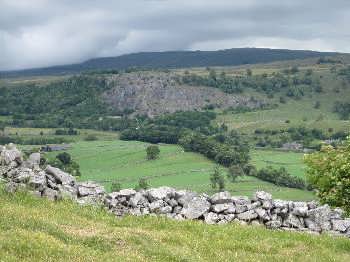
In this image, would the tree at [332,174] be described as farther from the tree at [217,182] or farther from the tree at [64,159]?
the tree at [64,159]

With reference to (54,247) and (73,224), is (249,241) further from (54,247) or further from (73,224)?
(54,247)

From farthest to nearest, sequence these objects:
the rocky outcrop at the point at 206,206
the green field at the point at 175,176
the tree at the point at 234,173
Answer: the tree at the point at 234,173, the green field at the point at 175,176, the rocky outcrop at the point at 206,206

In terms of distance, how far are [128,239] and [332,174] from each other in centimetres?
1002

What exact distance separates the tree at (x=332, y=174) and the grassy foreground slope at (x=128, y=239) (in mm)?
2101

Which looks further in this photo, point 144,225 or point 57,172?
point 57,172

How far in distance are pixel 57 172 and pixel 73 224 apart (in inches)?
363

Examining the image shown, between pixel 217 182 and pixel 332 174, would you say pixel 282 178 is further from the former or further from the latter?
pixel 332 174

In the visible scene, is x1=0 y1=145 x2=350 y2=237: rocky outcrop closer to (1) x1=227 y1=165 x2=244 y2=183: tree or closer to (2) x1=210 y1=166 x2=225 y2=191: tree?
(2) x1=210 y1=166 x2=225 y2=191: tree

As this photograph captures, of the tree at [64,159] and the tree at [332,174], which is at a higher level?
the tree at [332,174]

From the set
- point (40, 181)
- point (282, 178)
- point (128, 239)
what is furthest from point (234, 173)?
point (128, 239)

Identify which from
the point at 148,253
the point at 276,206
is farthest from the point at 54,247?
the point at 276,206

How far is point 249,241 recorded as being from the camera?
85.9 ft

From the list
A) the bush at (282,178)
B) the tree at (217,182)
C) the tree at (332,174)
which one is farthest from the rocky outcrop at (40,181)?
the bush at (282,178)

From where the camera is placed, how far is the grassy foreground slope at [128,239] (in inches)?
798
